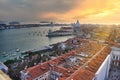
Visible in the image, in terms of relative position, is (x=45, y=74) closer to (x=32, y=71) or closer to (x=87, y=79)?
(x=32, y=71)

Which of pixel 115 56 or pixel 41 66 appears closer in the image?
pixel 41 66

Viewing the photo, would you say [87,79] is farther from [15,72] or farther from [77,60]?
[15,72]

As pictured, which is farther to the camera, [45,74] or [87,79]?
[45,74]

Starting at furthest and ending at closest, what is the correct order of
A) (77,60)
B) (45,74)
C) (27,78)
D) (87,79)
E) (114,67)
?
(114,67)
(77,60)
(45,74)
(27,78)
(87,79)

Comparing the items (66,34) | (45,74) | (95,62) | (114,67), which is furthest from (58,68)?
(66,34)

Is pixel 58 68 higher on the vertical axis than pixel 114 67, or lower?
higher

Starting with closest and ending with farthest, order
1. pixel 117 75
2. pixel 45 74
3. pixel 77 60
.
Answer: pixel 45 74 → pixel 77 60 → pixel 117 75

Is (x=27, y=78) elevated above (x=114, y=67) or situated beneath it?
elevated above

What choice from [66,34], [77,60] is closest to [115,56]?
[77,60]

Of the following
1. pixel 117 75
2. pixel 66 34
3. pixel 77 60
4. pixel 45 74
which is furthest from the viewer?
pixel 66 34
